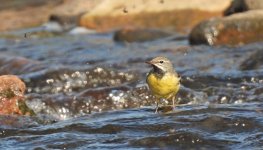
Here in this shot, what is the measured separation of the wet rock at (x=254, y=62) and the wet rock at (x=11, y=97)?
5219 mm

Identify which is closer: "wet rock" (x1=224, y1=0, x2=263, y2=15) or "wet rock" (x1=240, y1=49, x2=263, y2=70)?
"wet rock" (x1=240, y1=49, x2=263, y2=70)

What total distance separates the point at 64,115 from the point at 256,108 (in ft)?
13.0

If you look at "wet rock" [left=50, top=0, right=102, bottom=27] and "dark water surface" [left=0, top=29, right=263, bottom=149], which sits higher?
"wet rock" [left=50, top=0, right=102, bottom=27]

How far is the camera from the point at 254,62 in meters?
13.8

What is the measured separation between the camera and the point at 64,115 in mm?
11953

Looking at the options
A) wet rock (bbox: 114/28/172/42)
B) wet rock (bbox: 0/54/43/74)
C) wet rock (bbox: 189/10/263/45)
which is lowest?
wet rock (bbox: 0/54/43/74)

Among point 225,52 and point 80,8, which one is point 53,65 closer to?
point 225,52

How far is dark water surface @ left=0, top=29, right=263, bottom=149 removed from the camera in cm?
785

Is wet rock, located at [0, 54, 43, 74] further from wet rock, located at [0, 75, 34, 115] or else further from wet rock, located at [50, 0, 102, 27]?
wet rock, located at [50, 0, 102, 27]

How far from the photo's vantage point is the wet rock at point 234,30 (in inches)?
691

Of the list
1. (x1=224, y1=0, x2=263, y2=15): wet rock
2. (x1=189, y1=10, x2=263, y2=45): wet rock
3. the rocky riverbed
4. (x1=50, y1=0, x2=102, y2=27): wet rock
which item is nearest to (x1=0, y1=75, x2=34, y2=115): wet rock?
the rocky riverbed

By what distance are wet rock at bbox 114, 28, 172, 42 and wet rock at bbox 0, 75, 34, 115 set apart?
9.55 meters

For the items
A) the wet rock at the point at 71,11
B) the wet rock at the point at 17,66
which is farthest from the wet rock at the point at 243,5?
the wet rock at the point at 17,66

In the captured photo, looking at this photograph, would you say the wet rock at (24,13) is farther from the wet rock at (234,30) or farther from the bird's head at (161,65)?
the bird's head at (161,65)
